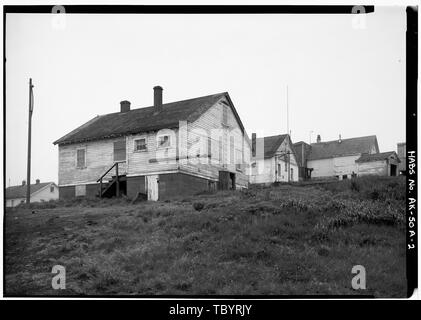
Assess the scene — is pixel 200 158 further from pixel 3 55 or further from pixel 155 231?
pixel 3 55

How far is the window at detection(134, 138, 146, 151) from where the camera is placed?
74.8 feet

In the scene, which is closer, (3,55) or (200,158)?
(3,55)

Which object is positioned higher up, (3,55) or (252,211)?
(3,55)

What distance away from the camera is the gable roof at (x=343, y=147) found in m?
36.9

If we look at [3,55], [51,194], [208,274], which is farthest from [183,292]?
[51,194]

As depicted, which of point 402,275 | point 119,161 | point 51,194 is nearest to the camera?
point 402,275

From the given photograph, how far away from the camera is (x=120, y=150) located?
77.6 feet

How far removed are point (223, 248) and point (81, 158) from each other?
56.7 ft

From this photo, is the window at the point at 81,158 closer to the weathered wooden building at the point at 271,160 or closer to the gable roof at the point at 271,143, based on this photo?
the weathered wooden building at the point at 271,160

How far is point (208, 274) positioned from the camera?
852cm

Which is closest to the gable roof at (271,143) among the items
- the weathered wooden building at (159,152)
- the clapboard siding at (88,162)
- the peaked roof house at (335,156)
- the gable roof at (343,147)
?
the peaked roof house at (335,156)

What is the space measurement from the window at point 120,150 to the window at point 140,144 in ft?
2.89
